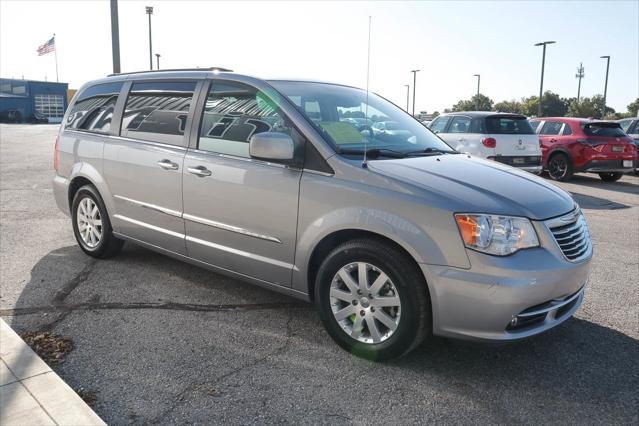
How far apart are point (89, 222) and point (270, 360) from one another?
9.61ft

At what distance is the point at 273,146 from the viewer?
3473 mm

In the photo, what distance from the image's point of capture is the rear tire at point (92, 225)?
17.0 feet

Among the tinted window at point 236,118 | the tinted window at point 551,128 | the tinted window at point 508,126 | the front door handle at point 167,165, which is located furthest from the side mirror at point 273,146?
the tinted window at point 551,128

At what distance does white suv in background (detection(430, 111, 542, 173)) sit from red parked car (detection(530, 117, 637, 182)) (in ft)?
7.76

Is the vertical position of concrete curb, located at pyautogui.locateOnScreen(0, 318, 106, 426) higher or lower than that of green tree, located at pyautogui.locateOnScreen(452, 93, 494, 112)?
lower

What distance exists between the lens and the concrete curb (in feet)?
8.42

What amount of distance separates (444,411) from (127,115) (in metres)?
3.74

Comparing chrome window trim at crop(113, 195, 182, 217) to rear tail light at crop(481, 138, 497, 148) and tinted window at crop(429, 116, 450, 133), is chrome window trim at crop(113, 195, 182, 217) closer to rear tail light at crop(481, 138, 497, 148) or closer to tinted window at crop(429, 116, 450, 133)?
rear tail light at crop(481, 138, 497, 148)

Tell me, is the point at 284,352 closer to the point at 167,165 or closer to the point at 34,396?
the point at 34,396

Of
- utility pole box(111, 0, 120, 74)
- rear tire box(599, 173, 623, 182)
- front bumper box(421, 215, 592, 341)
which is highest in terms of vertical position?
utility pole box(111, 0, 120, 74)

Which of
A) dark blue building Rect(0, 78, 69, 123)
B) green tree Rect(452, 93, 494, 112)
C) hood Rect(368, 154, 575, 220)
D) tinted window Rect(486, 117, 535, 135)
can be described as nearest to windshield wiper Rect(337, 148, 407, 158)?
hood Rect(368, 154, 575, 220)

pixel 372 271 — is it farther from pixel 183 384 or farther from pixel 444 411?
pixel 183 384

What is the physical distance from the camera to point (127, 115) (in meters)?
4.93

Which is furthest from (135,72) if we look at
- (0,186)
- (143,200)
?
(0,186)
